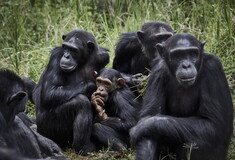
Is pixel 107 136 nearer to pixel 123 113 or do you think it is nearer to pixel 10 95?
pixel 123 113

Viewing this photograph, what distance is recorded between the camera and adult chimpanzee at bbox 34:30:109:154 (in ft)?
29.8

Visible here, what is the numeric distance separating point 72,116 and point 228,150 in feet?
7.65

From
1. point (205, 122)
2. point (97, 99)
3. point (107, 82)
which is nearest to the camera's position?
point (205, 122)

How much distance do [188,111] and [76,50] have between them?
2241mm

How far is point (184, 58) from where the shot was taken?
25.4 feet

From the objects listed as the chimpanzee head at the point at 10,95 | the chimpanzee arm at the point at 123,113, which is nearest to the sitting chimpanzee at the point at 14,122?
the chimpanzee head at the point at 10,95

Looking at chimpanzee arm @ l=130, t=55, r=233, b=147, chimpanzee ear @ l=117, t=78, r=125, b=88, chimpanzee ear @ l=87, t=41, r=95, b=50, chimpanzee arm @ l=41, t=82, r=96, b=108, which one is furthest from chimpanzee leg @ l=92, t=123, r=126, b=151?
chimpanzee arm @ l=130, t=55, r=233, b=147

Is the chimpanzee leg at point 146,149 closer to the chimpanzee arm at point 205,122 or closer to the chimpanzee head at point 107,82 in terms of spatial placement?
the chimpanzee arm at point 205,122

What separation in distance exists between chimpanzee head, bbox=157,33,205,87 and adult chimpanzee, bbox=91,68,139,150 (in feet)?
5.32

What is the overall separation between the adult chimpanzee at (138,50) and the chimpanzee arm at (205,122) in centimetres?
228

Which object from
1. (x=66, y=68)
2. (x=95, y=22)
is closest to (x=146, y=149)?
(x=66, y=68)

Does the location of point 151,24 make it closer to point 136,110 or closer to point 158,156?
point 136,110

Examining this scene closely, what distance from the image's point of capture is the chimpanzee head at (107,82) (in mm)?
9406

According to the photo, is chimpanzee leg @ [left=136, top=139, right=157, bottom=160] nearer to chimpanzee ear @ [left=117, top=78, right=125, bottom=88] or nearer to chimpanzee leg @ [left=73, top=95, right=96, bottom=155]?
chimpanzee leg @ [left=73, top=95, right=96, bottom=155]
